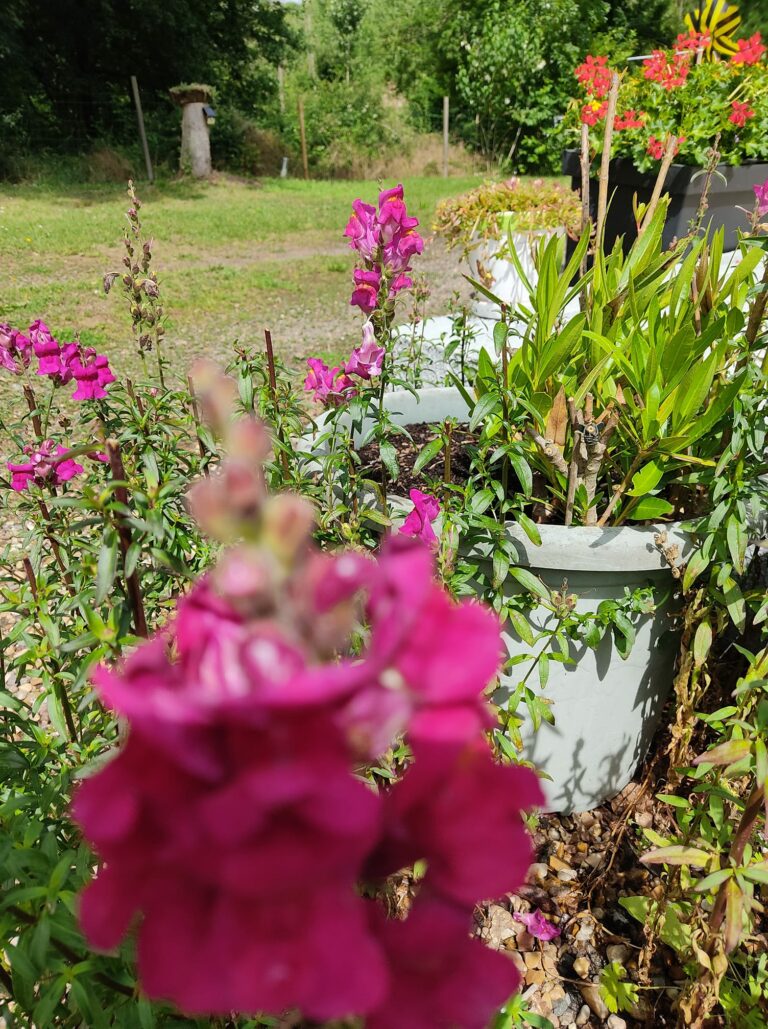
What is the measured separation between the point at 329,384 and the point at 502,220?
1868mm

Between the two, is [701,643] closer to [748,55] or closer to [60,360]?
[60,360]

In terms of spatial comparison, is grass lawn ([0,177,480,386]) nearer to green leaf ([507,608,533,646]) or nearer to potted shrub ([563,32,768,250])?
potted shrub ([563,32,768,250])

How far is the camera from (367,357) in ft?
5.23

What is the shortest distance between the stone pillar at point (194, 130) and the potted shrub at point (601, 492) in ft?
45.6

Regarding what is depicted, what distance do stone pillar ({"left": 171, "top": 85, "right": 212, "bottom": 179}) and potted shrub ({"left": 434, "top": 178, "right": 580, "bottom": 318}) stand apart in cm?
1196

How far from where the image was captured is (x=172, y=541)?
3.85 feet

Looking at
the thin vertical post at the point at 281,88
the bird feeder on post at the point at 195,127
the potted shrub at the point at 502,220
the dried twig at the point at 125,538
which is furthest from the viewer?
the thin vertical post at the point at 281,88

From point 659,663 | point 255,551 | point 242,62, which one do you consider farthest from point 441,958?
point 242,62

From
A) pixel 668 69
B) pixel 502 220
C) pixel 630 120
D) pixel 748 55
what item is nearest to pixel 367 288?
pixel 502 220

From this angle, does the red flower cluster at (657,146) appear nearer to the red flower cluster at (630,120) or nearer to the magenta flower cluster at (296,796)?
the red flower cluster at (630,120)

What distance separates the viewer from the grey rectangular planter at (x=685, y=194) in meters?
3.98

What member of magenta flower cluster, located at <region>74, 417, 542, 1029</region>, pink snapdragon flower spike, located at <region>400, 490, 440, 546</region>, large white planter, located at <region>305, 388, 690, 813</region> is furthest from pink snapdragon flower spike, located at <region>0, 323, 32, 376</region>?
magenta flower cluster, located at <region>74, 417, 542, 1029</region>

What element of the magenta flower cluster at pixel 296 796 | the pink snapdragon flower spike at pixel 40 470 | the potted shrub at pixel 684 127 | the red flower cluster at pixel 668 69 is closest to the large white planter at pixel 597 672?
the pink snapdragon flower spike at pixel 40 470

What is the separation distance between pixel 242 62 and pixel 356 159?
4.03 m
